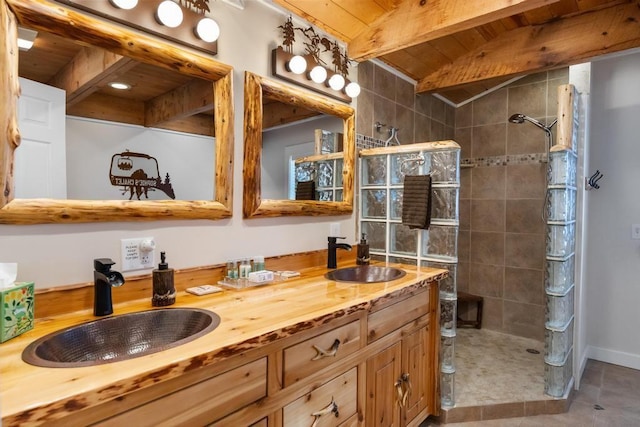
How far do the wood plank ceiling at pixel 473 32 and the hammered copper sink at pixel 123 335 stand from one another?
1604 millimetres

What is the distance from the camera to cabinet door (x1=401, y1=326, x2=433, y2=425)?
1769mm

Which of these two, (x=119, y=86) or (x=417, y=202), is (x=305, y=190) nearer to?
(x=417, y=202)

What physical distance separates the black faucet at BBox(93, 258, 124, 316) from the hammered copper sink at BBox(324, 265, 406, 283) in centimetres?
107

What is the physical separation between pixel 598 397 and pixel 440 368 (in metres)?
1.27

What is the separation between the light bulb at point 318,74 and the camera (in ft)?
6.62

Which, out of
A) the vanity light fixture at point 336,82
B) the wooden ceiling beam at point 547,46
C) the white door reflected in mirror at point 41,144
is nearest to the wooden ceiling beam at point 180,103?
the white door reflected in mirror at point 41,144

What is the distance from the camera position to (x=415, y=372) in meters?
1.86

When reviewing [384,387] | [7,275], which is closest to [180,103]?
[7,275]

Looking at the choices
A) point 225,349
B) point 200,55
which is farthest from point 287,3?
point 225,349

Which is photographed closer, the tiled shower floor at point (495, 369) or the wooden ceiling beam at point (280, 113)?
the wooden ceiling beam at point (280, 113)

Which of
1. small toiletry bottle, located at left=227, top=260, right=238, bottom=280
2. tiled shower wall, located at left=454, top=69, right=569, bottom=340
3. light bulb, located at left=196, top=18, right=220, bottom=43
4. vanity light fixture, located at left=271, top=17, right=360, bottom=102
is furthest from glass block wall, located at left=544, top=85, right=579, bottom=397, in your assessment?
light bulb, located at left=196, top=18, right=220, bottom=43

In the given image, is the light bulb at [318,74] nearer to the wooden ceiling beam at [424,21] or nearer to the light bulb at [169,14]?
the wooden ceiling beam at [424,21]

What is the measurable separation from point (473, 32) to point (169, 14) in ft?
6.85

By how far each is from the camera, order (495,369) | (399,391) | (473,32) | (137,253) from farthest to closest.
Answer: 1. (495,369)
2. (473,32)
3. (399,391)
4. (137,253)
